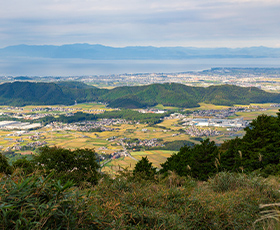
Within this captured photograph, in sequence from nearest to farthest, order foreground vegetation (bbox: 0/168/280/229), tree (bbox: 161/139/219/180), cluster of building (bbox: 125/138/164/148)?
foreground vegetation (bbox: 0/168/280/229), tree (bbox: 161/139/219/180), cluster of building (bbox: 125/138/164/148)

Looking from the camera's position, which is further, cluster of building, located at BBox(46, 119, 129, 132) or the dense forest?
cluster of building, located at BBox(46, 119, 129, 132)

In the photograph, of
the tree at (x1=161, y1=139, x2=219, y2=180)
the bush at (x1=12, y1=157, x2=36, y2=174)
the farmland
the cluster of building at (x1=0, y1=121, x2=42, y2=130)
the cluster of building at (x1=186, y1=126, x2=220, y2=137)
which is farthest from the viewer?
the cluster of building at (x1=0, y1=121, x2=42, y2=130)

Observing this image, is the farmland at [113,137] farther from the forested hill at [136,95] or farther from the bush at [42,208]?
the bush at [42,208]

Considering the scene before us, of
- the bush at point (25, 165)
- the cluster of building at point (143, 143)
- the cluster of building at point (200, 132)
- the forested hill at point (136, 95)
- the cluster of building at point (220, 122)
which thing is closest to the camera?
the bush at point (25, 165)

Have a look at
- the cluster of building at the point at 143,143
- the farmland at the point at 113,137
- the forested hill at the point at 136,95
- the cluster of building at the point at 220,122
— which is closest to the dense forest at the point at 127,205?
the farmland at the point at 113,137

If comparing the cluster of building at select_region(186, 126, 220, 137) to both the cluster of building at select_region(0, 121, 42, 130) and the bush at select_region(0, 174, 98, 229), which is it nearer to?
the cluster of building at select_region(0, 121, 42, 130)

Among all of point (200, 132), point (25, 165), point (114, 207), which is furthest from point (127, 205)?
point (200, 132)

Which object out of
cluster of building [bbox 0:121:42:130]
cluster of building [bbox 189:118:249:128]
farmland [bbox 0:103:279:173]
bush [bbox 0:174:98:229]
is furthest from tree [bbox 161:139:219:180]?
cluster of building [bbox 0:121:42:130]

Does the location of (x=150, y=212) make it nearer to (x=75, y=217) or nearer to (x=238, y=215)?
(x=75, y=217)

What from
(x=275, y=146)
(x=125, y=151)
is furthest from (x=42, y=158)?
(x=125, y=151)
